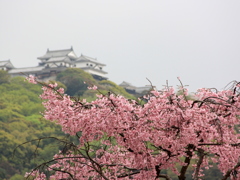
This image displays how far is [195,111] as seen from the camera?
17.6 feet

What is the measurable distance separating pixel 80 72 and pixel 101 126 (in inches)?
1874

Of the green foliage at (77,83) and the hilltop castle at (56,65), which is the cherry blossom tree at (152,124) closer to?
the green foliage at (77,83)

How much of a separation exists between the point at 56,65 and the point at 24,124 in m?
21.9

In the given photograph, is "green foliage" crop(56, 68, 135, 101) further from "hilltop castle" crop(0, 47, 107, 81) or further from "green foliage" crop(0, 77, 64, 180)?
"green foliage" crop(0, 77, 64, 180)

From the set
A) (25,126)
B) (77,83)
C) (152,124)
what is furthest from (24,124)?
(152,124)

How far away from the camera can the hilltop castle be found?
5497 cm

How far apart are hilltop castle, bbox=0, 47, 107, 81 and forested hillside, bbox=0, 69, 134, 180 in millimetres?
3527

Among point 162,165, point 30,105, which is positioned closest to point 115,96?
point 162,165

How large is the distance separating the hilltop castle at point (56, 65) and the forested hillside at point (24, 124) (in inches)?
139

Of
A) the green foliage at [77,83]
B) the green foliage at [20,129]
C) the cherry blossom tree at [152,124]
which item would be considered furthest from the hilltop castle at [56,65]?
the cherry blossom tree at [152,124]

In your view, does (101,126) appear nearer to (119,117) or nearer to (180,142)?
(119,117)

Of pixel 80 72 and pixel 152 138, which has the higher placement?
pixel 80 72

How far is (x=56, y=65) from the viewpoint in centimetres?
5688

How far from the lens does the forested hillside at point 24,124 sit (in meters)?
29.5
